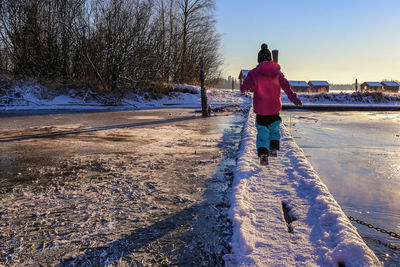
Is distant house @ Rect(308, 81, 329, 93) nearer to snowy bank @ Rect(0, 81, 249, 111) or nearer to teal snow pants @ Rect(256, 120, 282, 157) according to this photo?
snowy bank @ Rect(0, 81, 249, 111)

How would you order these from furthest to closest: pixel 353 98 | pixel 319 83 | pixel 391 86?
pixel 391 86 < pixel 319 83 < pixel 353 98

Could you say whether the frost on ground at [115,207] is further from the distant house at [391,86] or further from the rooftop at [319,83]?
the distant house at [391,86]

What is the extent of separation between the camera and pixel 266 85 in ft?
12.6

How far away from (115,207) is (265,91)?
2258 millimetres

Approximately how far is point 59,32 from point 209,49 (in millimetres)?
15956

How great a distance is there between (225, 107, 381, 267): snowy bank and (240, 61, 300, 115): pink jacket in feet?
2.80

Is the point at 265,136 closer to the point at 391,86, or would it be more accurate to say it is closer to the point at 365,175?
the point at 365,175

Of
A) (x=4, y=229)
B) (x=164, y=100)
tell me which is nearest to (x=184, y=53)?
(x=164, y=100)

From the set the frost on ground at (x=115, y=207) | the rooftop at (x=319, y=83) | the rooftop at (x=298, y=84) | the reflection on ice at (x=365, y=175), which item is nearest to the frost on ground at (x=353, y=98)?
the reflection on ice at (x=365, y=175)

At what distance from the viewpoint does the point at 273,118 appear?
3.93m

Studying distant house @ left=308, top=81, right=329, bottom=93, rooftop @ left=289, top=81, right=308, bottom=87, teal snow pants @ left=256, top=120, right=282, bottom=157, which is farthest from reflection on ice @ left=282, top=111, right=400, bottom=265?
distant house @ left=308, top=81, right=329, bottom=93

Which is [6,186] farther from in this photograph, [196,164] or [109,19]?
[109,19]

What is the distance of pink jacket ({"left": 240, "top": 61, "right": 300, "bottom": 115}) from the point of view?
3802 millimetres

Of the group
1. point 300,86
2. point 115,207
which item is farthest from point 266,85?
point 300,86
